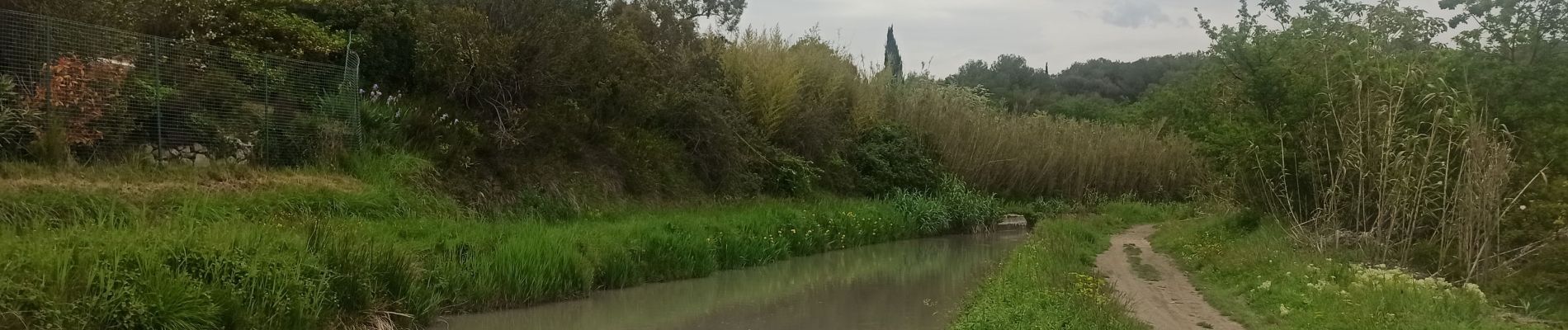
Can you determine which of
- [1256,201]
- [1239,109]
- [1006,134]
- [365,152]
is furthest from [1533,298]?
[1006,134]

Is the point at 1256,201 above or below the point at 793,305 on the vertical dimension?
above

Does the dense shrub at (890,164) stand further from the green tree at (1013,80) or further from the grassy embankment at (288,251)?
the green tree at (1013,80)

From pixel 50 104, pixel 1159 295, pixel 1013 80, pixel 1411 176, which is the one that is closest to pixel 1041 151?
pixel 1411 176

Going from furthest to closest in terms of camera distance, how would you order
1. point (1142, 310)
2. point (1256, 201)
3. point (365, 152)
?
point (1256, 201) < point (365, 152) < point (1142, 310)

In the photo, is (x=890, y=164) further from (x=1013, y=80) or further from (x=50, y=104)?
(x=1013, y=80)

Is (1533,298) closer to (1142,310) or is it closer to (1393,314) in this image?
(1393,314)

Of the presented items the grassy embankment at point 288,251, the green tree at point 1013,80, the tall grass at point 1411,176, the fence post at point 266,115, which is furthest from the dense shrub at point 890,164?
the green tree at point 1013,80

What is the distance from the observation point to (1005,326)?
7188 mm

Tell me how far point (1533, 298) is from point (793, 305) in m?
6.90

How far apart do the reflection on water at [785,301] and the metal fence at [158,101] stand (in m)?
3.79

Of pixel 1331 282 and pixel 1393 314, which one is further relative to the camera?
pixel 1331 282

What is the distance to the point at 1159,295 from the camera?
10.0m

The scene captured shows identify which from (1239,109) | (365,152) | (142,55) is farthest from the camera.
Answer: (1239,109)

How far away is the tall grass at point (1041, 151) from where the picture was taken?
88.1 feet
